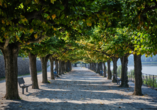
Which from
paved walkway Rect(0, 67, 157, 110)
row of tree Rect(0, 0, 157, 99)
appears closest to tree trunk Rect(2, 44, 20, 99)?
row of tree Rect(0, 0, 157, 99)

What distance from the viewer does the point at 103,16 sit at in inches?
269

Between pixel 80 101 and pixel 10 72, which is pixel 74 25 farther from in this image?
pixel 10 72

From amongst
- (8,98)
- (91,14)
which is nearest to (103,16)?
(91,14)

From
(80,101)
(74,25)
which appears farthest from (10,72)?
(74,25)

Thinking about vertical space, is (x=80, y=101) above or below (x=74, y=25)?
below

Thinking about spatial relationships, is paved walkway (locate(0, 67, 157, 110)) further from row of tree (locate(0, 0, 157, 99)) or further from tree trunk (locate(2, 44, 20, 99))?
row of tree (locate(0, 0, 157, 99))

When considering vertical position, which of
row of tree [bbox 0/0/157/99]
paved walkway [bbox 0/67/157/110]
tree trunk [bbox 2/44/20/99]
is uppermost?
row of tree [bbox 0/0/157/99]

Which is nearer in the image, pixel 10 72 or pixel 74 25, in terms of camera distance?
pixel 74 25

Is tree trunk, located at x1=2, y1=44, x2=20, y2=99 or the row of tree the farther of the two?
tree trunk, located at x1=2, y1=44, x2=20, y2=99

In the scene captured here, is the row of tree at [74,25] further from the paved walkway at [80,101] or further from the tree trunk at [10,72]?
the paved walkway at [80,101]

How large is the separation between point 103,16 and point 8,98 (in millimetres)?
7632

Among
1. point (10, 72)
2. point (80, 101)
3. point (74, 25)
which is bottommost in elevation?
point (80, 101)

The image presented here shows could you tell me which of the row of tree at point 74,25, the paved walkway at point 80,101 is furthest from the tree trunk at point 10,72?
the paved walkway at point 80,101

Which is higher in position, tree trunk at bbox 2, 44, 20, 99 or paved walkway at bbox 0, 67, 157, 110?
tree trunk at bbox 2, 44, 20, 99
